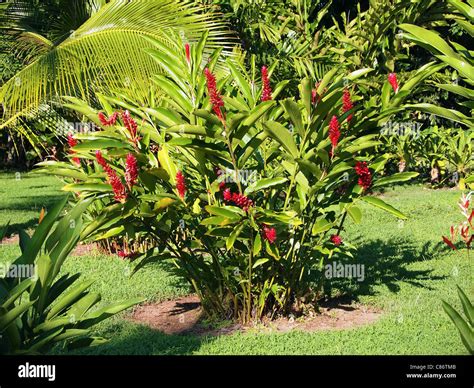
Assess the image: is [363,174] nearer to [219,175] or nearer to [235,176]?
[235,176]

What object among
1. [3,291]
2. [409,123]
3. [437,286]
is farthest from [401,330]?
[409,123]

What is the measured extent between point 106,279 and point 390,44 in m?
5.66

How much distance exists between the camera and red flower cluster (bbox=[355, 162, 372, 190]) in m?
4.66

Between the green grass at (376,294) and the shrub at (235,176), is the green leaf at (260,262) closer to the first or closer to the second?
the shrub at (235,176)

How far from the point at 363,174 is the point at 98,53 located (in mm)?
3341

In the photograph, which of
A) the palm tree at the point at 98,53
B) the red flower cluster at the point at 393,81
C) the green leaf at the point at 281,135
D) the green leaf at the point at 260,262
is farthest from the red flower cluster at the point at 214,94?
the palm tree at the point at 98,53

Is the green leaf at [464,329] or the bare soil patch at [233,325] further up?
the green leaf at [464,329]

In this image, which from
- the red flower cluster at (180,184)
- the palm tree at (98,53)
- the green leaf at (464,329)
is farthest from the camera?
the palm tree at (98,53)

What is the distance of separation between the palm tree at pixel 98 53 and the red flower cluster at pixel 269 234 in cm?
233

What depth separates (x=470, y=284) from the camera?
5.93 meters

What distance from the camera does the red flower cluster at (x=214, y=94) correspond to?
4125 millimetres

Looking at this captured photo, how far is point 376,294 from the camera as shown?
581cm

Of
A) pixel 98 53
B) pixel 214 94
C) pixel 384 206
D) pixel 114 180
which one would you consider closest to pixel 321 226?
pixel 384 206

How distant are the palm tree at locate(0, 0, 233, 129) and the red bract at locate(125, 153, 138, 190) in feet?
7.10
